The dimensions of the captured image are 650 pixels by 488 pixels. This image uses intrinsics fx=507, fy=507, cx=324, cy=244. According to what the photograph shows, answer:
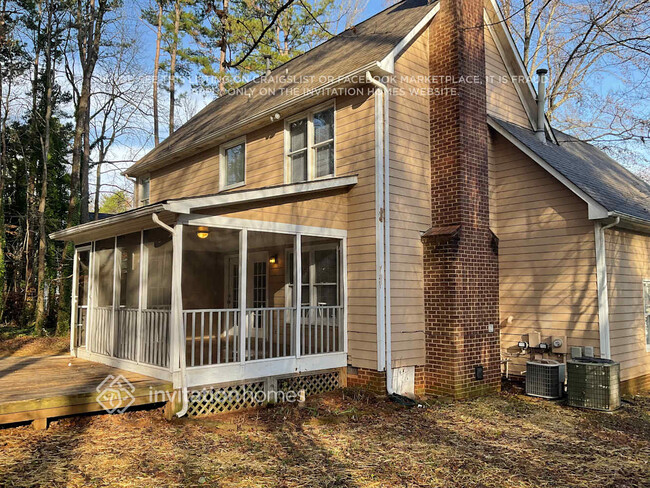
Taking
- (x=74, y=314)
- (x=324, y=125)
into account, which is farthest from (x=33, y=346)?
(x=324, y=125)

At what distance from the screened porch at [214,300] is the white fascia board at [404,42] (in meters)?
2.89

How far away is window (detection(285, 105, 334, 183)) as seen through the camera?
9.45 meters

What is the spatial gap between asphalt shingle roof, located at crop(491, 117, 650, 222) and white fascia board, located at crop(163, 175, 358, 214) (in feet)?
11.9

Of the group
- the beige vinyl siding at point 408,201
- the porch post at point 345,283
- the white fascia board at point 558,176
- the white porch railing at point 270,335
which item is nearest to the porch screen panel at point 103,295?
the white porch railing at point 270,335

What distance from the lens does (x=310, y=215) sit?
838 centimetres

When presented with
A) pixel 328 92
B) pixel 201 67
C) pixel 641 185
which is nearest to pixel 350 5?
pixel 201 67

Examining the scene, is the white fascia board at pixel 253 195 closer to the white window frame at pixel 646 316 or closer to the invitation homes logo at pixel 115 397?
the invitation homes logo at pixel 115 397

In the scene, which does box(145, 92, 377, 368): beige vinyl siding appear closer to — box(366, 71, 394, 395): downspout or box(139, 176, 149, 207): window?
box(366, 71, 394, 395): downspout

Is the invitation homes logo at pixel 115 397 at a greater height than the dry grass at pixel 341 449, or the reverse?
the invitation homes logo at pixel 115 397

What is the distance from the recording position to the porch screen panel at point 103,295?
9.00m

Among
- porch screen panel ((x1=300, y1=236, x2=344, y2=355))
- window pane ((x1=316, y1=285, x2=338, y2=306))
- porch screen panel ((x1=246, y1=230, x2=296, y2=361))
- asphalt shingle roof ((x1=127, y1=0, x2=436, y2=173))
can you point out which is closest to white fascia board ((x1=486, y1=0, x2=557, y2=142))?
asphalt shingle roof ((x1=127, y1=0, x2=436, y2=173))

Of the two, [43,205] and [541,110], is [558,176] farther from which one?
[43,205]

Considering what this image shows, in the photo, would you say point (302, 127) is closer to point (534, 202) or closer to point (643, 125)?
point (534, 202)

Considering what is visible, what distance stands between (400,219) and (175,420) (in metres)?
4.62
